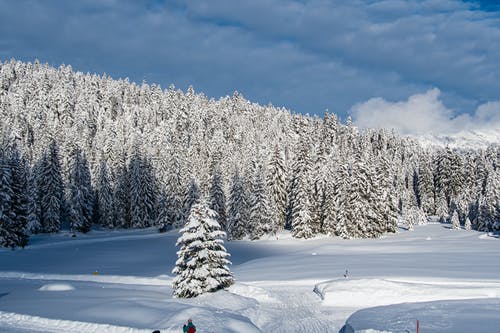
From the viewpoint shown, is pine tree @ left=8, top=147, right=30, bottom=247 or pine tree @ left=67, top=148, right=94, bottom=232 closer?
pine tree @ left=8, top=147, right=30, bottom=247

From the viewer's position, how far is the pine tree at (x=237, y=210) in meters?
70.9

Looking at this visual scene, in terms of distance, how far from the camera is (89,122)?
138m

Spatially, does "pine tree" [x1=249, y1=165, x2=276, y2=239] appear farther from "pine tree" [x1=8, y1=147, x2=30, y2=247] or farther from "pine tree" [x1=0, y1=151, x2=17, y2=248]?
"pine tree" [x1=0, y1=151, x2=17, y2=248]

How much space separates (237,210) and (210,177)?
23.8m

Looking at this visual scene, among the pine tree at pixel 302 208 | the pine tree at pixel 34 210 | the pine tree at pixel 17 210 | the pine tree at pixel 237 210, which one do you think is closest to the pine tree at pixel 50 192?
the pine tree at pixel 34 210

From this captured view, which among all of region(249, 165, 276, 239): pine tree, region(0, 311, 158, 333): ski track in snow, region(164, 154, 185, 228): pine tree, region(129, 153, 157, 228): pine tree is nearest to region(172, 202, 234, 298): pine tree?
region(0, 311, 158, 333): ski track in snow

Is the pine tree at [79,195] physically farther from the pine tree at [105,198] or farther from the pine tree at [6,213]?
the pine tree at [6,213]

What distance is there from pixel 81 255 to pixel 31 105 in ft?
341

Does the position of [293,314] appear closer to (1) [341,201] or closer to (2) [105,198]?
(1) [341,201]

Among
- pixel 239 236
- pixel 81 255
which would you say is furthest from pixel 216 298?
pixel 239 236

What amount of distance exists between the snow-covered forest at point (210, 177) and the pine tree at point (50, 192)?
18cm

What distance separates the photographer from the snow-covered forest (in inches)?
2707

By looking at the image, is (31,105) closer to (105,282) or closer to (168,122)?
(168,122)

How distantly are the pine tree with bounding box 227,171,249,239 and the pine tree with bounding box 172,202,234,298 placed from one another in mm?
41656
